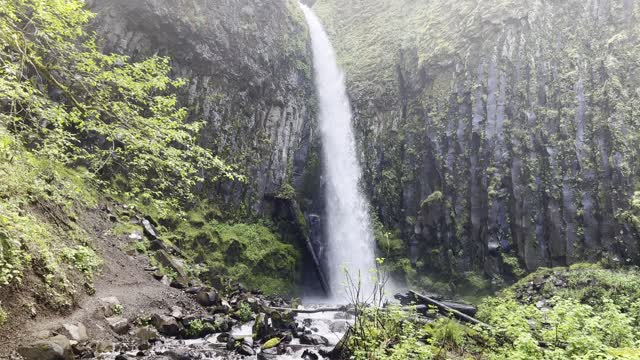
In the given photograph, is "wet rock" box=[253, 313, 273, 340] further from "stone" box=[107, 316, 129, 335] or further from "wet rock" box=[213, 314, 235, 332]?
"stone" box=[107, 316, 129, 335]

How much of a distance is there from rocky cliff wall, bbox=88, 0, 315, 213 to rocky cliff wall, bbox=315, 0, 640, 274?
5.17 m

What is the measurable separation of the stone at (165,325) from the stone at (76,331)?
2.42 metres

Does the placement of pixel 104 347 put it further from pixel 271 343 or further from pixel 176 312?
pixel 271 343

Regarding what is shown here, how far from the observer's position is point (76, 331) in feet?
24.1

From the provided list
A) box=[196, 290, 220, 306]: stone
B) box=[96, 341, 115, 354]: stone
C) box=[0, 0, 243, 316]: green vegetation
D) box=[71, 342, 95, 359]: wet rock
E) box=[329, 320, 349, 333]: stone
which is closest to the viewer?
box=[0, 0, 243, 316]: green vegetation

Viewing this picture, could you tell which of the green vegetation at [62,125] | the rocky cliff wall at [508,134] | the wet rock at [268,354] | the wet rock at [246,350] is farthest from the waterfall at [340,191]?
the green vegetation at [62,125]

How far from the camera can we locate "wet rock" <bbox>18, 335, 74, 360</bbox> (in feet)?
19.2

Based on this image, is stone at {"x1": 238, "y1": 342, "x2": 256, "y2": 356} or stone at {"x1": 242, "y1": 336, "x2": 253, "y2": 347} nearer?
stone at {"x1": 238, "y1": 342, "x2": 256, "y2": 356}

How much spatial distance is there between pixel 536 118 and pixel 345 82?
43.9 ft

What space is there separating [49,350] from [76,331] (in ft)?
4.44

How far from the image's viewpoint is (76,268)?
9.43 metres

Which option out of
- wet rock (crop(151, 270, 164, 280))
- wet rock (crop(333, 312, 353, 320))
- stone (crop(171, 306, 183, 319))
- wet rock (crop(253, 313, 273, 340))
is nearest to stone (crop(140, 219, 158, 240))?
wet rock (crop(151, 270, 164, 280))

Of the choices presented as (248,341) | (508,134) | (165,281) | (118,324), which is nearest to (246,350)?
(248,341)

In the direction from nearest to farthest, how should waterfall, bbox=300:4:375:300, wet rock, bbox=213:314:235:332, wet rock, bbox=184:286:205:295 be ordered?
1. wet rock, bbox=213:314:235:332
2. wet rock, bbox=184:286:205:295
3. waterfall, bbox=300:4:375:300
